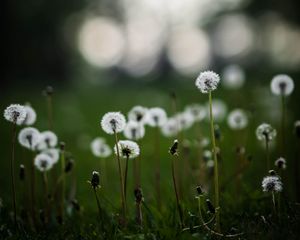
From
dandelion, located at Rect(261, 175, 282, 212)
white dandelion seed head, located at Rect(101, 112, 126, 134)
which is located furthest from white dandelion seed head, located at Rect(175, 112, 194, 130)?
dandelion, located at Rect(261, 175, 282, 212)

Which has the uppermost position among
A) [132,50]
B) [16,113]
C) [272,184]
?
[132,50]

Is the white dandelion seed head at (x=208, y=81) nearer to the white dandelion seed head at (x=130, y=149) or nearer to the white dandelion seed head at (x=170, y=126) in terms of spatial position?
the white dandelion seed head at (x=130, y=149)

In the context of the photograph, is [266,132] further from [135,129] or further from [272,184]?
[135,129]

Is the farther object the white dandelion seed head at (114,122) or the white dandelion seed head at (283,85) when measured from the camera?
the white dandelion seed head at (283,85)

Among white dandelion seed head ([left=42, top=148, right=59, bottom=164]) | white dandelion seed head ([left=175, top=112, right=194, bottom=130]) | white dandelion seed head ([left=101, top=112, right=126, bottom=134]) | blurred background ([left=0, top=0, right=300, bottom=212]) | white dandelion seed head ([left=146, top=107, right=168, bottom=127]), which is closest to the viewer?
white dandelion seed head ([left=101, top=112, right=126, bottom=134])

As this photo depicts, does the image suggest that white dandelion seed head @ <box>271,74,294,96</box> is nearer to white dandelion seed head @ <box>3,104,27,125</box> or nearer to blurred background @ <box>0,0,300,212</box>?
blurred background @ <box>0,0,300,212</box>

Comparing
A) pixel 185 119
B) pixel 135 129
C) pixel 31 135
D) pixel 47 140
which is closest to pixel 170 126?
pixel 185 119

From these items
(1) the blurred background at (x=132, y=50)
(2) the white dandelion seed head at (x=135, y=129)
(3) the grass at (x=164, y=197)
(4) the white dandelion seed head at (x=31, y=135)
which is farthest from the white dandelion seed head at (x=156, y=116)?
(1) the blurred background at (x=132, y=50)
